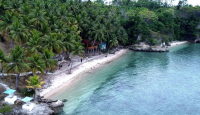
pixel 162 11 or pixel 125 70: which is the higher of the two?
pixel 162 11

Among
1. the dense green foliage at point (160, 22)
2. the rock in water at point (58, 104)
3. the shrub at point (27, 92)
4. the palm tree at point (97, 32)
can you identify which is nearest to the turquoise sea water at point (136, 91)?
the rock in water at point (58, 104)

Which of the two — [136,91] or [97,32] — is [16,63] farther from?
[97,32]

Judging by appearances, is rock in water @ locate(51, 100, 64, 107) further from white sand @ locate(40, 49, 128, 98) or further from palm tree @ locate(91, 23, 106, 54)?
palm tree @ locate(91, 23, 106, 54)

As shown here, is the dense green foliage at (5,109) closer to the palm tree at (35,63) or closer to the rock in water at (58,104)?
the rock in water at (58,104)

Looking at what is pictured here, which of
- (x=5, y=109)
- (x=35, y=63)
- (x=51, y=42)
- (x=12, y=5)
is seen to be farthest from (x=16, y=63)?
(x=12, y=5)

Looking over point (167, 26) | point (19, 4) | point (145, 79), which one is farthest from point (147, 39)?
point (19, 4)

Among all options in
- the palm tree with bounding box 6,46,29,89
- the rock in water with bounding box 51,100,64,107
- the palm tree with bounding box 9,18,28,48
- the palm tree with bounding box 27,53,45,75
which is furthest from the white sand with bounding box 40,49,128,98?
the palm tree with bounding box 9,18,28,48

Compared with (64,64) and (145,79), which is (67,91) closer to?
(64,64)

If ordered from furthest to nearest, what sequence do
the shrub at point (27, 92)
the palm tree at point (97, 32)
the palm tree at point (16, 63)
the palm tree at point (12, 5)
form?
the palm tree at point (97, 32) < the palm tree at point (12, 5) < the shrub at point (27, 92) < the palm tree at point (16, 63)
